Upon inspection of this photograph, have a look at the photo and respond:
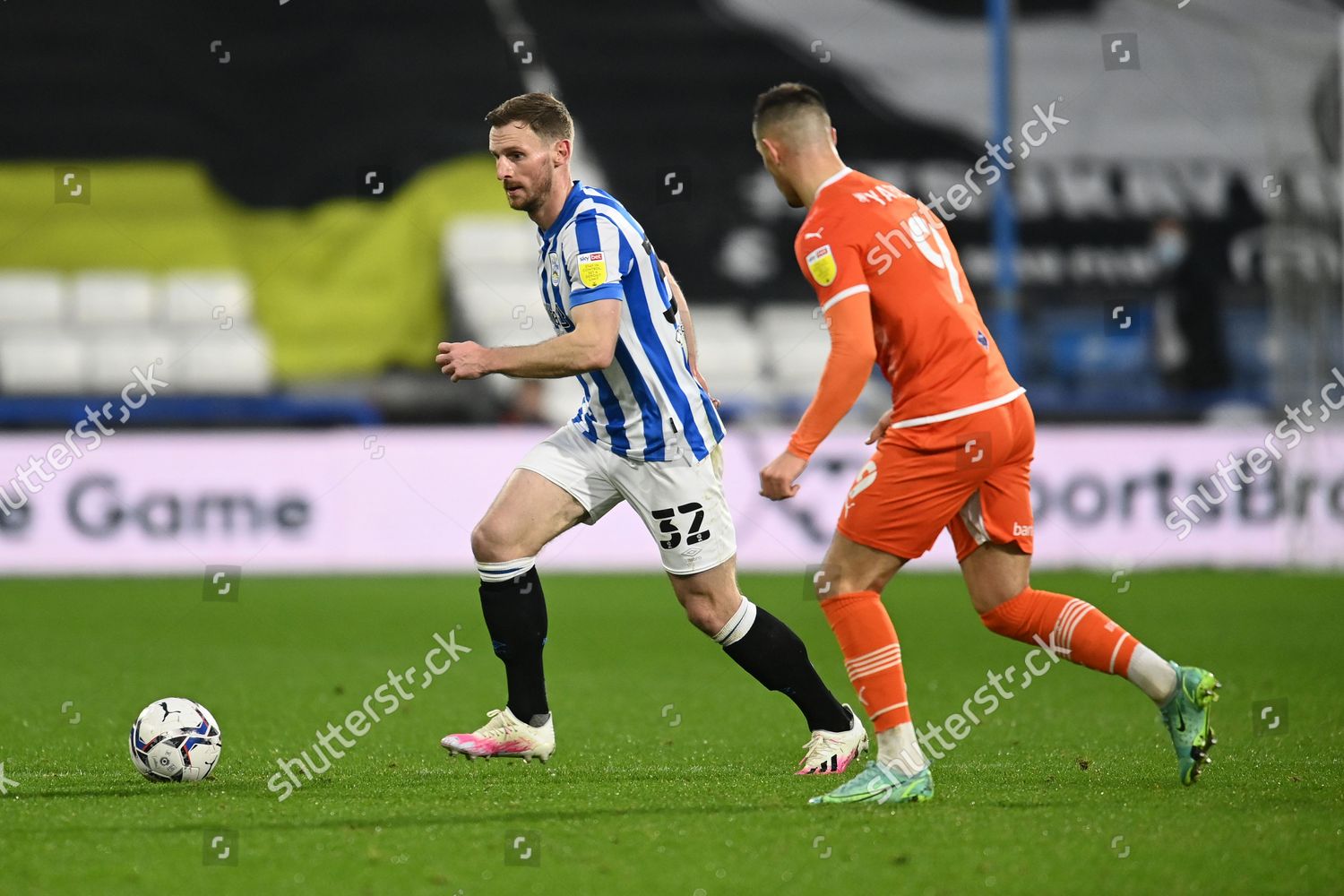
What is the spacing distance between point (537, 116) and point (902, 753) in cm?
226

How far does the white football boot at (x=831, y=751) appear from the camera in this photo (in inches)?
207

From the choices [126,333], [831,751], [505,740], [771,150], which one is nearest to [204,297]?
[126,333]

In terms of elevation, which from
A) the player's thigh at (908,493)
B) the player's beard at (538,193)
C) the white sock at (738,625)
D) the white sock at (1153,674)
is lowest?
the white sock at (738,625)

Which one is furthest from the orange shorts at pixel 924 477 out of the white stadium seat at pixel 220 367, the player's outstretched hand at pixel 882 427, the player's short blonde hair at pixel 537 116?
the white stadium seat at pixel 220 367

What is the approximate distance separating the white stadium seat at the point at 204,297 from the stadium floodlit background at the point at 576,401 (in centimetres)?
8

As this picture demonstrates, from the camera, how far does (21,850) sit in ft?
13.2

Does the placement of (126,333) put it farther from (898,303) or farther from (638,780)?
(898,303)

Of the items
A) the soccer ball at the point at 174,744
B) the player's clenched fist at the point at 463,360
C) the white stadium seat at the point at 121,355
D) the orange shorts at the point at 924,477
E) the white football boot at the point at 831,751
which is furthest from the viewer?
the white stadium seat at the point at 121,355

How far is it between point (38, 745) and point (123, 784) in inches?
38.9

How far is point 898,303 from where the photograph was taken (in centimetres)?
464

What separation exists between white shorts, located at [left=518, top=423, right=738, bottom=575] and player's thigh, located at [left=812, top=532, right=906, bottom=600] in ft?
2.13

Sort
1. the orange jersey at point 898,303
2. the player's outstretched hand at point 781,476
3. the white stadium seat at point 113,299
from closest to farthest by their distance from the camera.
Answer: the player's outstretched hand at point 781,476 → the orange jersey at point 898,303 → the white stadium seat at point 113,299

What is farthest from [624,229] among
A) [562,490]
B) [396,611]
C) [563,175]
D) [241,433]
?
[241,433]

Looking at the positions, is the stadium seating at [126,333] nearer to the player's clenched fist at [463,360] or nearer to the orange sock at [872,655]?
the player's clenched fist at [463,360]
